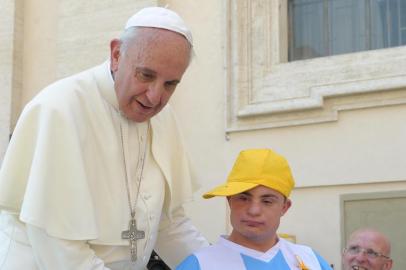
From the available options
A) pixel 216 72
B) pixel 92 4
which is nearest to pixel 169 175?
pixel 216 72

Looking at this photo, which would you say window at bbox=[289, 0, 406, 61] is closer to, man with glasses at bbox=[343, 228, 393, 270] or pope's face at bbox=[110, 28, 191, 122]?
man with glasses at bbox=[343, 228, 393, 270]

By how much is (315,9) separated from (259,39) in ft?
2.22

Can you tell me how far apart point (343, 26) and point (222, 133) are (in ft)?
5.03

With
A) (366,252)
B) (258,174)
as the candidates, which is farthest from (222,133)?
(258,174)

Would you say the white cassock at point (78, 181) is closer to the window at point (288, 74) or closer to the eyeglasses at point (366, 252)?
the eyeglasses at point (366, 252)

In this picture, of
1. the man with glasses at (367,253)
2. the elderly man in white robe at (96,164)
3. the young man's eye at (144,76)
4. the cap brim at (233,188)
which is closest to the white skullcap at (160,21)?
the elderly man in white robe at (96,164)

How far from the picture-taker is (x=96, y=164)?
2.47 m

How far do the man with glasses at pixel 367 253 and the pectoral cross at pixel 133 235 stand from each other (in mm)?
2423

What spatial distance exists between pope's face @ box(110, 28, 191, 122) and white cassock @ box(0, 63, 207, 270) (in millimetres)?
159

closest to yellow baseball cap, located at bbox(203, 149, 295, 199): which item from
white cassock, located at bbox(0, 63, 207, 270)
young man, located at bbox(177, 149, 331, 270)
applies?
young man, located at bbox(177, 149, 331, 270)

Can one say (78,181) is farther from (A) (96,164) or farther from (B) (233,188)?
(B) (233,188)

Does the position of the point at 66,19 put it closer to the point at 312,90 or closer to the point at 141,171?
the point at 312,90

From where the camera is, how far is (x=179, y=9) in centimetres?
736

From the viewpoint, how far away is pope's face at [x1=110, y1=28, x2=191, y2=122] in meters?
2.34
